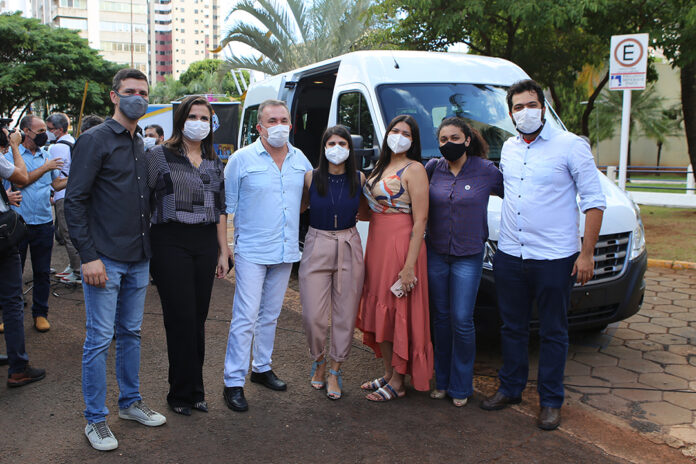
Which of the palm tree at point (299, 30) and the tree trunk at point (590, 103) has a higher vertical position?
the palm tree at point (299, 30)

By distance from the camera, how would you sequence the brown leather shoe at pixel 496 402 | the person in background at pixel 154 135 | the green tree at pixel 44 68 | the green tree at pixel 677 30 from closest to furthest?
1. the brown leather shoe at pixel 496 402
2. the person in background at pixel 154 135
3. the green tree at pixel 677 30
4. the green tree at pixel 44 68

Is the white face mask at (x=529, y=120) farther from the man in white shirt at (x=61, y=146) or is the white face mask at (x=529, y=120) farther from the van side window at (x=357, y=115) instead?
the man in white shirt at (x=61, y=146)

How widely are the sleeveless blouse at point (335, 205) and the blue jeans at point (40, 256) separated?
289 centimetres

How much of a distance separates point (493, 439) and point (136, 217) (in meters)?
2.46

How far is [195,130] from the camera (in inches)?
149

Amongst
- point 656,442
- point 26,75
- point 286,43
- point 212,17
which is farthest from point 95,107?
point 212,17

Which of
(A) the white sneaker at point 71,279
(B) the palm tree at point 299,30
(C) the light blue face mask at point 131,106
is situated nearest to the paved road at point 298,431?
(C) the light blue face mask at point 131,106

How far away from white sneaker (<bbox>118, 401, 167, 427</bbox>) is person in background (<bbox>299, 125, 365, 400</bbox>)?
110cm

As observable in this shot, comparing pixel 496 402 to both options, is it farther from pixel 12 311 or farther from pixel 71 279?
pixel 71 279

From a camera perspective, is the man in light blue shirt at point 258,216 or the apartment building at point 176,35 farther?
the apartment building at point 176,35

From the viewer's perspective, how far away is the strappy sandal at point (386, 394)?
14.1ft

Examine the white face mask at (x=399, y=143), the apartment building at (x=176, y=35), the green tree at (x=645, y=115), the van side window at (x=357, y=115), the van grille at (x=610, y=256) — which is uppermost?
the apartment building at (x=176, y=35)

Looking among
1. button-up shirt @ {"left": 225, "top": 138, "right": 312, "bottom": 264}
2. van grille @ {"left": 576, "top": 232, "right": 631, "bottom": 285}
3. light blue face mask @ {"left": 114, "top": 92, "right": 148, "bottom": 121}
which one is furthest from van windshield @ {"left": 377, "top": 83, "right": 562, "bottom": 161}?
light blue face mask @ {"left": 114, "top": 92, "right": 148, "bottom": 121}

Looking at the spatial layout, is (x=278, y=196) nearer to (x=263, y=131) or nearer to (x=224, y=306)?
(x=263, y=131)
